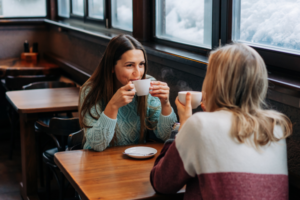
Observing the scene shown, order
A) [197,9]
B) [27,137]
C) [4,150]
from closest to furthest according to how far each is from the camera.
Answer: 1. [197,9]
2. [27,137]
3. [4,150]

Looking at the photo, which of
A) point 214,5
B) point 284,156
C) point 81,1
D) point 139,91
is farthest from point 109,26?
point 284,156

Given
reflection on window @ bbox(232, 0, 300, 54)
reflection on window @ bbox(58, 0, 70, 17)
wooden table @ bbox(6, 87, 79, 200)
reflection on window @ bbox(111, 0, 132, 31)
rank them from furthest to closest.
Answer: reflection on window @ bbox(58, 0, 70, 17), reflection on window @ bbox(111, 0, 132, 31), wooden table @ bbox(6, 87, 79, 200), reflection on window @ bbox(232, 0, 300, 54)

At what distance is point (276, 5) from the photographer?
1.67 m

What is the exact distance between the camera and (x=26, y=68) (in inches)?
168

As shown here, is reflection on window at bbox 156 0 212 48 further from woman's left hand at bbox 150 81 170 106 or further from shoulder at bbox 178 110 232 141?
shoulder at bbox 178 110 232 141

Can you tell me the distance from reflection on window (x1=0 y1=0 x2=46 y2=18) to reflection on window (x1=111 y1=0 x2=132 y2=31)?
215 centimetres

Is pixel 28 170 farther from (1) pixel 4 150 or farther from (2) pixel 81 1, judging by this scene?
(2) pixel 81 1

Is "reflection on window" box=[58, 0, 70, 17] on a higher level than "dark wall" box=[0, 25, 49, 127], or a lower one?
higher

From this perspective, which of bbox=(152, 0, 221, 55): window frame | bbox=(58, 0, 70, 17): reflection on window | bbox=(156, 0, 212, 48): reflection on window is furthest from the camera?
bbox=(58, 0, 70, 17): reflection on window

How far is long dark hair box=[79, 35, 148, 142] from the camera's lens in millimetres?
1844

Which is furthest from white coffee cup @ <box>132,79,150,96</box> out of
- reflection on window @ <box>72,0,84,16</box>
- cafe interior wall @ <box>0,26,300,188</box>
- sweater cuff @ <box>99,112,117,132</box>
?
reflection on window @ <box>72,0,84,16</box>

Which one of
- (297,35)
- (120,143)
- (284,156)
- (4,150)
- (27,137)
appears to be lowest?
(4,150)

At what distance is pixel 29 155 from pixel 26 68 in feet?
5.81

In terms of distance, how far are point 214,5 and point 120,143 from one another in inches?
35.5
